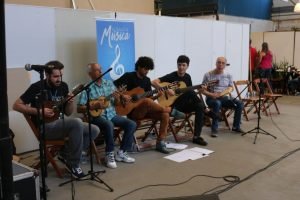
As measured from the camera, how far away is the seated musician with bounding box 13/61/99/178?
3.49m

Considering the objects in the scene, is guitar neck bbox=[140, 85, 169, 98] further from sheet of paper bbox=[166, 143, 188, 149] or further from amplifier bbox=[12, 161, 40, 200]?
amplifier bbox=[12, 161, 40, 200]

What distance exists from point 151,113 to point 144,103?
0.20 meters

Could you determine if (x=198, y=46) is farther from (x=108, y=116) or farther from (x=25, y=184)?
(x=25, y=184)

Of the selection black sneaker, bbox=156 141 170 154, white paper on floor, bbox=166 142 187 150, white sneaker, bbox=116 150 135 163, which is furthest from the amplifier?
white paper on floor, bbox=166 142 187 150

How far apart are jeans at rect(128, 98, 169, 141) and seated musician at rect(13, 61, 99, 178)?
93 centimetres

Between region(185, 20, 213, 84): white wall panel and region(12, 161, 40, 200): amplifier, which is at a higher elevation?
region(185, 20, 213, 84): white wall panel

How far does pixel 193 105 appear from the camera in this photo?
16.4 feet

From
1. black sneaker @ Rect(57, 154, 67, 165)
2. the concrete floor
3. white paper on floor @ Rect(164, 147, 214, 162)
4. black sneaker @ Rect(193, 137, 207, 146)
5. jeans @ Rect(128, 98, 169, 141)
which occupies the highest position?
jeans @ Rect(128, 98, 169, 141)

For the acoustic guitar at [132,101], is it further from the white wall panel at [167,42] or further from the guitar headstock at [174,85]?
the white wall panel at [167,42]

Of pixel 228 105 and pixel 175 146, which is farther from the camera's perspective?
pixel 228 105

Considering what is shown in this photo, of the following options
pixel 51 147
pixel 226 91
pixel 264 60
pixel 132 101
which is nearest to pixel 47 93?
pixel 51 147

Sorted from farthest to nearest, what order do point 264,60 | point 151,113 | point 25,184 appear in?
point 264,60, point 151,113, point 25,184

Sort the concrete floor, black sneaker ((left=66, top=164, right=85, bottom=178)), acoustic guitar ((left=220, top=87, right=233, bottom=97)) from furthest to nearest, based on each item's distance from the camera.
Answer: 1. acoustic guitar ((left=220, top=87, right=233, bottom=97))
2. black sneaker ((left=66, top=164, right=85, bottom=178))
3. the concrete floor

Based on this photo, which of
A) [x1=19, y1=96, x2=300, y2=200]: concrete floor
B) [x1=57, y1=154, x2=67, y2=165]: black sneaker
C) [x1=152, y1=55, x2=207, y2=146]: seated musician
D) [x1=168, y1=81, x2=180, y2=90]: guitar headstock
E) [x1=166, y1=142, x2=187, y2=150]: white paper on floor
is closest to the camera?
[x1=19, y1=96, x2=300, y2=200]: concrete floor
